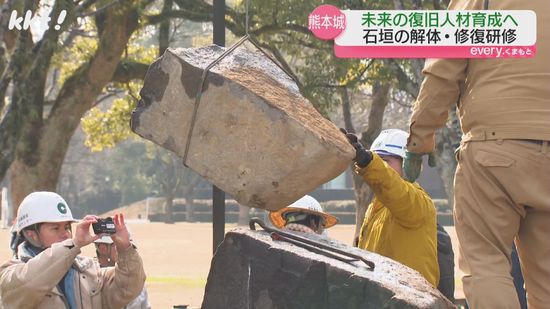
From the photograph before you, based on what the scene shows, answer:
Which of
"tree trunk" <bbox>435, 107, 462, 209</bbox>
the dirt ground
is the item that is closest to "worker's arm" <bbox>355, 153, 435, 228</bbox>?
the dirt ground

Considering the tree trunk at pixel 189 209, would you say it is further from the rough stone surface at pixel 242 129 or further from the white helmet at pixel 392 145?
the rough stone surface at pixel 242 129

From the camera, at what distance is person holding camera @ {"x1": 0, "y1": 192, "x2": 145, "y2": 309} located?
531cm

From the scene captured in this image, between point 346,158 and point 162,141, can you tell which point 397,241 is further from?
point 162,141

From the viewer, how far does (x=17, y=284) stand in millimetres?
5352

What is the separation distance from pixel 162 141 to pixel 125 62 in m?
15.4

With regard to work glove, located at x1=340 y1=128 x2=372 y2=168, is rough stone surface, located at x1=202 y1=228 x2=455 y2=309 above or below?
below

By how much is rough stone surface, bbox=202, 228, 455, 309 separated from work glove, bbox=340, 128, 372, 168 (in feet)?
1.26

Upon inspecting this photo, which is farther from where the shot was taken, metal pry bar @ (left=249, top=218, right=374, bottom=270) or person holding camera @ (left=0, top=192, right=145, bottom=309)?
person holding camera @ (left=0, top=192, right=145, bottom=309)

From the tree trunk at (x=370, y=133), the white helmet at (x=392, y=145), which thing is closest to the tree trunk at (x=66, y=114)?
the tree trunk at (x=370, y=133)

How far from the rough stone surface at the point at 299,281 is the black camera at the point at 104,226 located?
518 mm

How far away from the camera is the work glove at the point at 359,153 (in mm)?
5395

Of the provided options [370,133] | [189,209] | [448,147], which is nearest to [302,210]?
[448,147]

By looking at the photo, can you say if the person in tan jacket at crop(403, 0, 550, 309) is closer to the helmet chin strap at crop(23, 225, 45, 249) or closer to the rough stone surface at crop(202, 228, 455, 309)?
the rough stone surface at crop(202, 228, 455, 309)

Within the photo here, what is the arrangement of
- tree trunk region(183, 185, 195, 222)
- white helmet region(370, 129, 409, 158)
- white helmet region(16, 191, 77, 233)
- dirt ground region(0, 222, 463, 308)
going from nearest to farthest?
white helmet region(16, 191, 77, 233)
white helmet region(370, 129, 409, 158)
dirt ground region(0, 222, 463, 308)
tree trunk region(183, 185, 195, 222)
